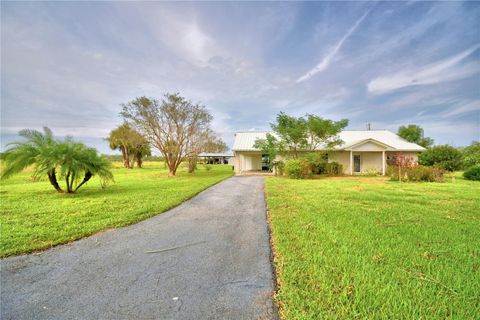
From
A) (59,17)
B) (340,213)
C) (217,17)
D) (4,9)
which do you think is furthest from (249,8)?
(340,213)

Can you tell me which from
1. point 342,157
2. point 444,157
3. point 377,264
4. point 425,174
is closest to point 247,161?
point 342,157

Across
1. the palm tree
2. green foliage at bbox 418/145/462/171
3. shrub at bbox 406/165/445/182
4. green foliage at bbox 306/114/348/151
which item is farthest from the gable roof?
the palm tree

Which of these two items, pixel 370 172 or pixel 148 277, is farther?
pixel 370 172

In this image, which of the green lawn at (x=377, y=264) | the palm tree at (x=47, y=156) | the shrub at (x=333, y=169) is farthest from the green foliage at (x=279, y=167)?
the palm tree at (x=47, y=156)

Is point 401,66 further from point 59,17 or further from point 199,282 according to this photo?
point 59,17

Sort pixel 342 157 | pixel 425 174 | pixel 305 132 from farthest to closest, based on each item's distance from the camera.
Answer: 1. pixel 342 157
2. pixel 305 132
3. pixel 425 174

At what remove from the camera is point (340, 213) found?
5.80 metres

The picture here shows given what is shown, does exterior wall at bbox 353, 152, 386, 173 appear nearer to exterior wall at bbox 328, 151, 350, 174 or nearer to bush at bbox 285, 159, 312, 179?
exterior wall at bbox 328, 151, 350, 174

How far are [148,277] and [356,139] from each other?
26.0 metres

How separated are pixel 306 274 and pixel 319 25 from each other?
45.7 feet

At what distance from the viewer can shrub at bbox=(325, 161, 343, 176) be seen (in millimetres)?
18609

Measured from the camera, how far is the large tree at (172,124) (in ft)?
56.9

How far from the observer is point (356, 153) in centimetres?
2094

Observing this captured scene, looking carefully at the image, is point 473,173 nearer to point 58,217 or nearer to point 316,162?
point 316,162
